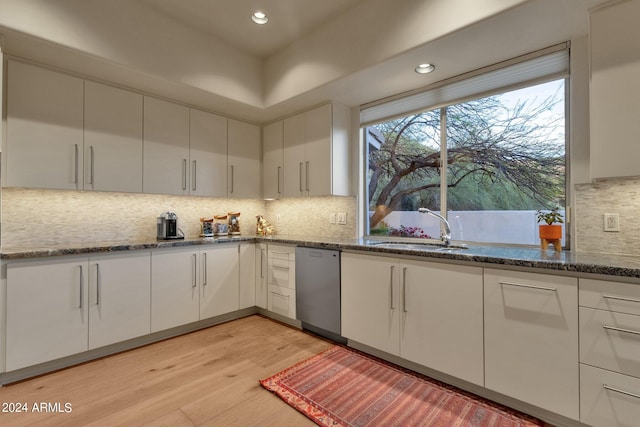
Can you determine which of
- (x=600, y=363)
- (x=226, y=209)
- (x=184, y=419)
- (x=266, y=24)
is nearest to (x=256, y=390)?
(x=184, y=419)

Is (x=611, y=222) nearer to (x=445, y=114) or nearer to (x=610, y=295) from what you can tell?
(x=610, y=295)

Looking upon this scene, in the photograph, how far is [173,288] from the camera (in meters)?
2.71

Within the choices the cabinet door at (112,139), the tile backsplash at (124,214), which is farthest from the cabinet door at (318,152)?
the cabinet door at (112,139)

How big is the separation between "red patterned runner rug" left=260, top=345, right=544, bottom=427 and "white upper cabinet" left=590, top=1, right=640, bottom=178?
149cm

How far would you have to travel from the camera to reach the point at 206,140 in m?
3.25

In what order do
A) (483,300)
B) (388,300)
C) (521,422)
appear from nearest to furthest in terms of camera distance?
(521,422) < (483,300) < (388,300)

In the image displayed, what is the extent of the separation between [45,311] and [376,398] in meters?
2.32

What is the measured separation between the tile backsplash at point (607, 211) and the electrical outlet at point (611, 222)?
15 millimetres

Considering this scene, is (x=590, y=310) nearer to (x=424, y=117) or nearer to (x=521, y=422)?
(x=521, y=422)

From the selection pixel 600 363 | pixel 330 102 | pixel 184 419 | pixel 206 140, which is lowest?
pixel 184 419

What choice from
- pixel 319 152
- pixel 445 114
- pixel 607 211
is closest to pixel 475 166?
pixel 445 114

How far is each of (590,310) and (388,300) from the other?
1109 mm

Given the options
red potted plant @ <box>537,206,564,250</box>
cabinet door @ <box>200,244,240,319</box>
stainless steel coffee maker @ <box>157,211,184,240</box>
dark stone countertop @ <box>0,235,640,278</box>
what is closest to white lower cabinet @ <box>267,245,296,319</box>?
dark stone countertop @ <box>0,235,640,278</box>

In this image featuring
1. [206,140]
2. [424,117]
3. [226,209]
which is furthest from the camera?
[226,209]
